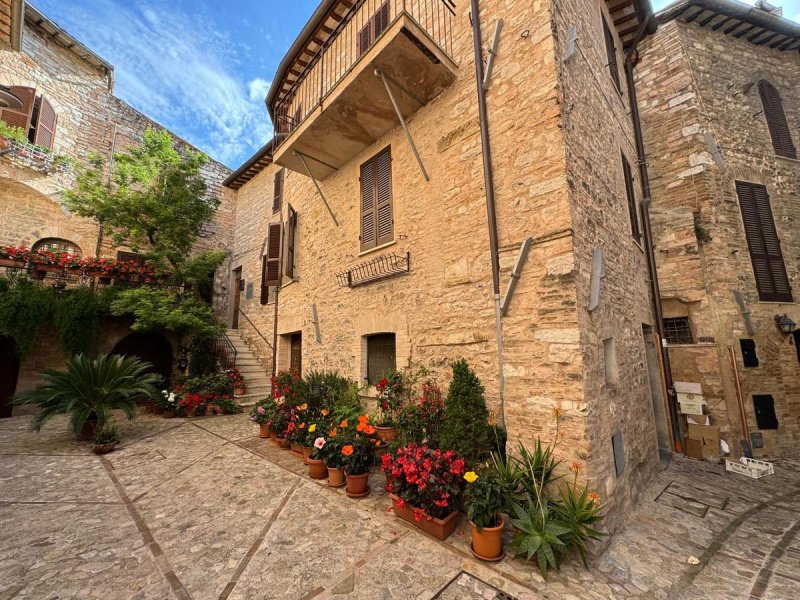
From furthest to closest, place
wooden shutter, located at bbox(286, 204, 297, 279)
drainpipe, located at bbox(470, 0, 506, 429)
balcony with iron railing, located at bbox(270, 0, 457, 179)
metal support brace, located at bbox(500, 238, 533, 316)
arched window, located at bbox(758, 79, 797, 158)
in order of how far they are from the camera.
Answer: wooden shutter, located at bbox(286, 204, 297, 279) < arched window, located at bbox(758, 79, 797, 158) < balcony with iron railing, located at bbox(270, 0, 457, 179) < drainpipe, located at bbox(470, 0, 506, 429) < metal support brace, located at bbox(500, 238, 533, 316)

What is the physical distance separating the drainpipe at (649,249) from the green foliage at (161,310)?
11.6 metres

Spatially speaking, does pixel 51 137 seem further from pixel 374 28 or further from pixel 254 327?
pixel 374 28

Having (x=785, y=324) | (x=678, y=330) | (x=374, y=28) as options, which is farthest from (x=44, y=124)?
(x=785, y=324)

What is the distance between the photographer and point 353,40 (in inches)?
275

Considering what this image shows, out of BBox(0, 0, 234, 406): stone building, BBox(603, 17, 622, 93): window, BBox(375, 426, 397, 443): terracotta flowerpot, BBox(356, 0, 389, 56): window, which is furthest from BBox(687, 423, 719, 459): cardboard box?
BBox(0, 0, 234, 406): stone building

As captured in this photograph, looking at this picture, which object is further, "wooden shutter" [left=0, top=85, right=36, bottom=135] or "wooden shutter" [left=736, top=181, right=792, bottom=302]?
"wooden shutter" [left=0, top=85, right=36, bottom=135]

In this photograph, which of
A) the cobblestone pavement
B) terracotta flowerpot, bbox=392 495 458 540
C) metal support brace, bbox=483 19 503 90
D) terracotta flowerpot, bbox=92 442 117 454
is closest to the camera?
the cobblestone pavement

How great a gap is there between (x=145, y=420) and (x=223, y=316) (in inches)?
245

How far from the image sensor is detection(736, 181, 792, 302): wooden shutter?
6793mm

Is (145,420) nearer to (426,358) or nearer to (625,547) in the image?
(426,358)

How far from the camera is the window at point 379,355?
5.76 metres

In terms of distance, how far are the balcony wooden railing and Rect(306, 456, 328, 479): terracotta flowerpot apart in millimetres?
5802

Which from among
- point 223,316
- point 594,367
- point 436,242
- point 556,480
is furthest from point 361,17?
point 223,316

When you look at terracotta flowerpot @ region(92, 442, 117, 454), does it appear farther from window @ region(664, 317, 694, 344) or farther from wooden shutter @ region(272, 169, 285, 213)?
window @ region(664, 317, 694, 344)
